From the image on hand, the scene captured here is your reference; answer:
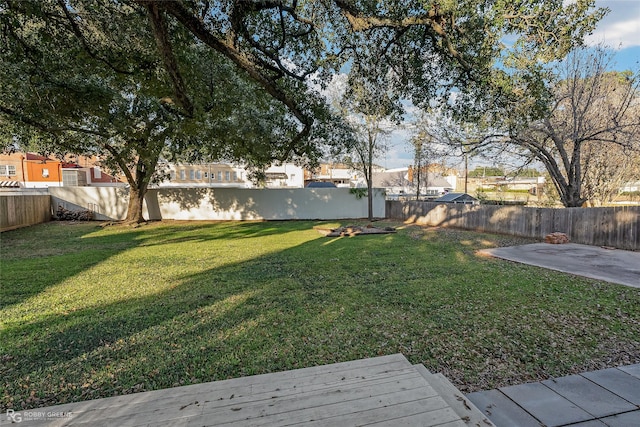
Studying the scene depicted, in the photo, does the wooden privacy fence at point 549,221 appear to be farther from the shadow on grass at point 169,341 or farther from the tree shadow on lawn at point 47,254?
the tree shadow on lawn at point 47,254

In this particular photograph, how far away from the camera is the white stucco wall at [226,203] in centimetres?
1493

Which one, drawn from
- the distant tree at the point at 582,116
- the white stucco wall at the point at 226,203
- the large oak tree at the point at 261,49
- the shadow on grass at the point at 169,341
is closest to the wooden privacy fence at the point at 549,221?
the distant tree at the point at 582,116

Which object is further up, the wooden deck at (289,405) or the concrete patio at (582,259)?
the wooden deck at (289,405)

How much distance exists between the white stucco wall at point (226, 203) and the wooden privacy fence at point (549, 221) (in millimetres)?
4360

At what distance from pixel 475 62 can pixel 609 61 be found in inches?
315

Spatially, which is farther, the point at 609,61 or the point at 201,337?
the point at 609,61

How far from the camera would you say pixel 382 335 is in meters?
3.10

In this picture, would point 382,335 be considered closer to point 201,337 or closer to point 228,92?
point 201,337

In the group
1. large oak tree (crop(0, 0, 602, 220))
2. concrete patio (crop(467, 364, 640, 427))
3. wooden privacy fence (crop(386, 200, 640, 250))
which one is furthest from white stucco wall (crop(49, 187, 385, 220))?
concrete patio (crop(467, 364, 640, 427))

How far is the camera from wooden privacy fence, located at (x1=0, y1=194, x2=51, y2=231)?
10.8m

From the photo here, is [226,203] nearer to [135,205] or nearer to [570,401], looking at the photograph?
[135,205]

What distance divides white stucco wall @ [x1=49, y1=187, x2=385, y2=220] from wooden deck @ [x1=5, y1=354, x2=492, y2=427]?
1456cm

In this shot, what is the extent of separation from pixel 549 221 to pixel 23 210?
18.3 meters

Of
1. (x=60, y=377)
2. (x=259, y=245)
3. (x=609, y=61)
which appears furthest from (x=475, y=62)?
(x=609, y=61)
